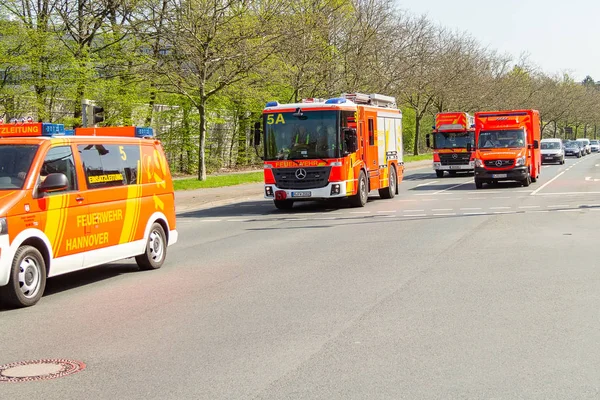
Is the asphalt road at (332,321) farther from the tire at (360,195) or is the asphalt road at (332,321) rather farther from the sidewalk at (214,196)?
the sidewalk at (214,196)

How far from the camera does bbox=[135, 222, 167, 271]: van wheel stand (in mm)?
11953

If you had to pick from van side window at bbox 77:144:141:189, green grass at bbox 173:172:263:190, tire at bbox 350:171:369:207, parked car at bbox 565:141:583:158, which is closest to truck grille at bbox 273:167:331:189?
tire at bbox 350:171:369:207

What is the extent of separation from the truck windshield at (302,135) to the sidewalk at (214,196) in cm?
331

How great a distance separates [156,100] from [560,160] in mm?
31980

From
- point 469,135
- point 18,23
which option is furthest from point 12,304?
point 469,135

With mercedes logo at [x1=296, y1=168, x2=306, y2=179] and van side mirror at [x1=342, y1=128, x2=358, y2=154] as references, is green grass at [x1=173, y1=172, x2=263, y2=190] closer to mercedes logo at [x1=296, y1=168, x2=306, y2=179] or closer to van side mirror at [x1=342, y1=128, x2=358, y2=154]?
mercedes logo at [x1=296, y1=168, x2=306, y2=179]

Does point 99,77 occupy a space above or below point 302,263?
above

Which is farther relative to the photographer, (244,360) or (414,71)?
(414,71)

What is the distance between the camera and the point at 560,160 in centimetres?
5956

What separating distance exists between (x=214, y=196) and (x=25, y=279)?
18.4m

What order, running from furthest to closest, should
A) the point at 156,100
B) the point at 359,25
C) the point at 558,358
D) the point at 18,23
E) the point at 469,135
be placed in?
the point at 359,25 → the point at 469,135 → the point at 156,100 → the point at 18,23 → the point at 558,358

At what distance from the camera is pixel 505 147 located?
31.9m

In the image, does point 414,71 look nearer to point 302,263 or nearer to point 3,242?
point 302,263

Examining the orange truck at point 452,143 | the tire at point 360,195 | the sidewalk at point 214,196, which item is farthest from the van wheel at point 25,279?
the orange truck at point 452,143
